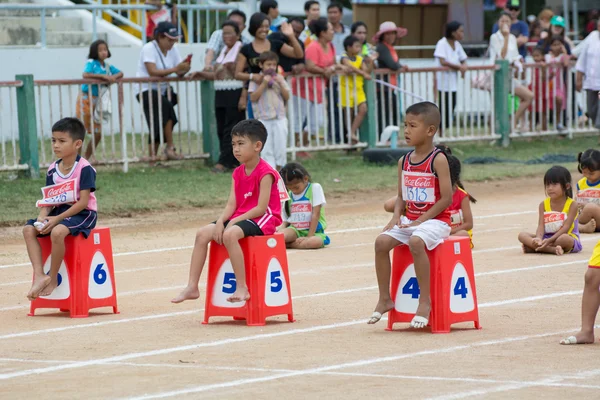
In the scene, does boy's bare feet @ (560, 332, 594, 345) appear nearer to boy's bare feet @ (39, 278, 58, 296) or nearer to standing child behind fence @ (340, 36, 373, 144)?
boy's bare feet @ (39, 278, 58, 296)

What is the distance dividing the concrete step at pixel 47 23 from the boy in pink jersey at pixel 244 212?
1731 centimetres

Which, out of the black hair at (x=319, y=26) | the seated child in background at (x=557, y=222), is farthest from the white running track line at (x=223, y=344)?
the black hair at (x=319, y=26)

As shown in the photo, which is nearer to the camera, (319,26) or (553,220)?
(553,220)

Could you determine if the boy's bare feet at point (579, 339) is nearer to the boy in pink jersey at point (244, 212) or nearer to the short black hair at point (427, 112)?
the short black hair at point (427, 112)

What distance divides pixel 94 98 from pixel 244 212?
9576 millimetres

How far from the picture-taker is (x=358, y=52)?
69.1 feet

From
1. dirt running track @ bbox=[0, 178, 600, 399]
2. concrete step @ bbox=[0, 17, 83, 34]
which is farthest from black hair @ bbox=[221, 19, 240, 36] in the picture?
concrete step @ bbox=[0, 17, 83, 34]

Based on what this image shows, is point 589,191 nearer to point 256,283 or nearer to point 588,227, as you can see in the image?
point 588,227

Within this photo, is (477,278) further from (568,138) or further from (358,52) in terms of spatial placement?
(568,138)

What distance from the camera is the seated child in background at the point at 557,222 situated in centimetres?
1188

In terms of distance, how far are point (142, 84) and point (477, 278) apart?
9139 millimetres

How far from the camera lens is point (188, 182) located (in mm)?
17531

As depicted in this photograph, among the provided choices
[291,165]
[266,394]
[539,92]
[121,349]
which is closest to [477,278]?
[291,165]

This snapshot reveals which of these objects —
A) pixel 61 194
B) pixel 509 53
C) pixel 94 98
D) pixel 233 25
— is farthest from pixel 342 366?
pixel 509 53
